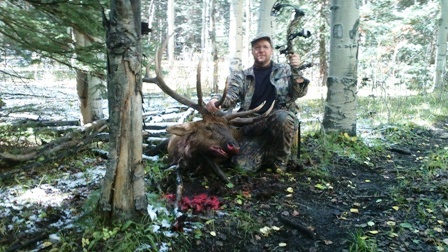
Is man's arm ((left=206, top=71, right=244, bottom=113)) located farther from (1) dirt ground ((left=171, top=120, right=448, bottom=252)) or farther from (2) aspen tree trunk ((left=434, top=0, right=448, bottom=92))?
(2) aspen tree trunk ((left=434, top=0, right=448, bottom=92))

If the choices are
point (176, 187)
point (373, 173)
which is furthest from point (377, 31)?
point (176, 187)

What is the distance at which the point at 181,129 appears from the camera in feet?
15.1

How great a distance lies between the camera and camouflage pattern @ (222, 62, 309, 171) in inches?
203

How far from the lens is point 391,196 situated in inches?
172

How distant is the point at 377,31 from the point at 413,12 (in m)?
1.41

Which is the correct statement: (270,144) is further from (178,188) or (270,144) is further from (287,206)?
(178,188)

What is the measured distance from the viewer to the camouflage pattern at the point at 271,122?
16.9ft

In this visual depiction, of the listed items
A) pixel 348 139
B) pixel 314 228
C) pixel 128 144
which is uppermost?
pixel 128 144

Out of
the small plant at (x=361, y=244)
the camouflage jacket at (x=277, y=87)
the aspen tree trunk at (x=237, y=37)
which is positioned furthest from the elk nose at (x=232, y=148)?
the aspen tree trunk at (x=237, y=37)

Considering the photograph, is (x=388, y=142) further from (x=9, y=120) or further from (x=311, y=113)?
(x=9, y=120)

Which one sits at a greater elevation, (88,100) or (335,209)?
(88,100)

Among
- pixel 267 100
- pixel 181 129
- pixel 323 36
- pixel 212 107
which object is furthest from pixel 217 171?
pixel 323 36

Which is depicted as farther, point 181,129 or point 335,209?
point 181,129

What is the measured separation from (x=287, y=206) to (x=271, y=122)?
54.9 inches
